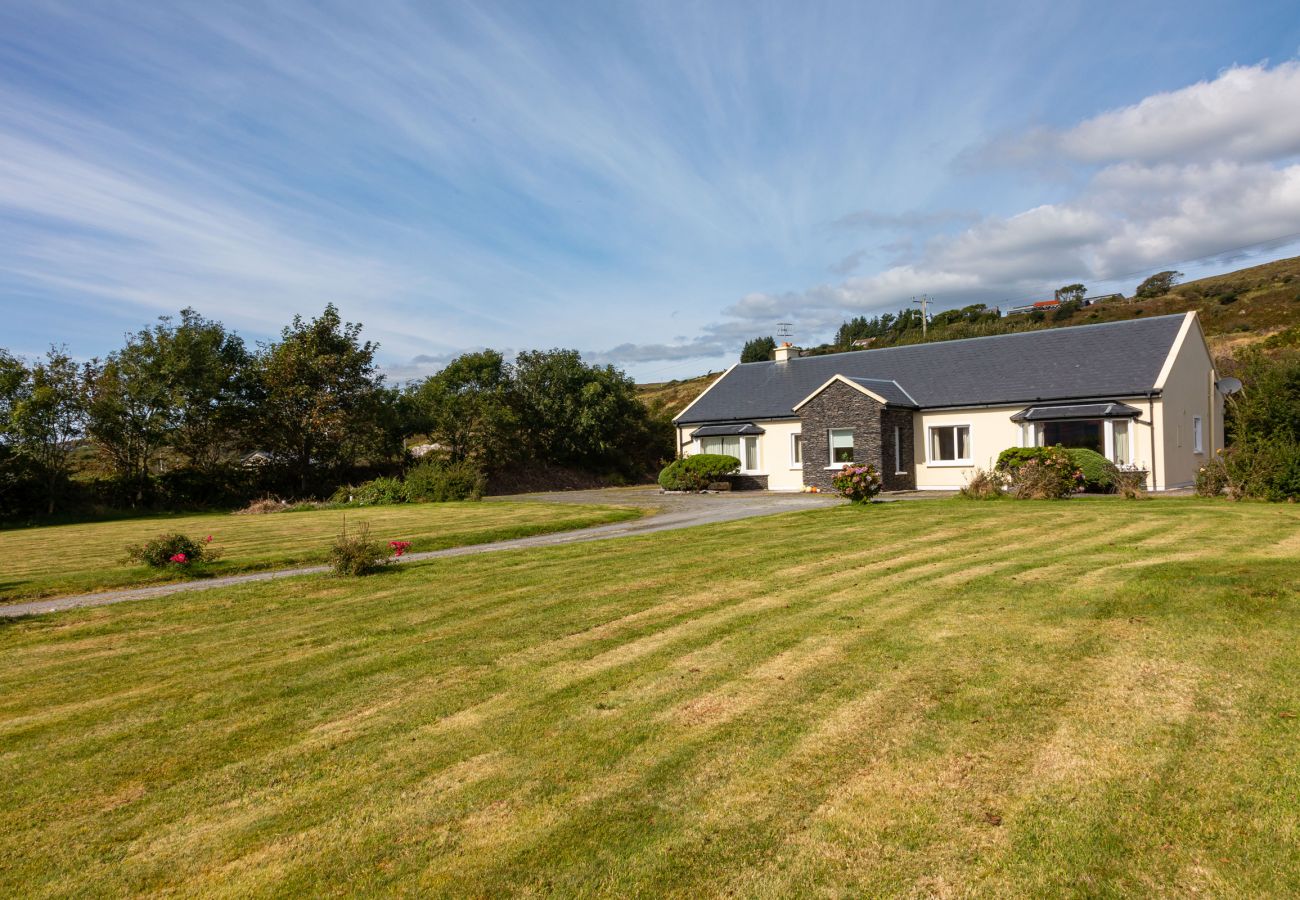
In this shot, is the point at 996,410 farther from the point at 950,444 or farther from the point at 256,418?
the point at 256,418

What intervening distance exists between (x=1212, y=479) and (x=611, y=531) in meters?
13.8

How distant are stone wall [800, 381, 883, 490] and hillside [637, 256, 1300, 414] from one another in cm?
2289

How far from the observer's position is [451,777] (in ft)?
13.4

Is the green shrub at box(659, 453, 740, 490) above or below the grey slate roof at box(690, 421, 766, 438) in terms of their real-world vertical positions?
below

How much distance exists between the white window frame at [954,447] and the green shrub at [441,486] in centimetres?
1651

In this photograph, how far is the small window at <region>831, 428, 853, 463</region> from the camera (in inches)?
1045

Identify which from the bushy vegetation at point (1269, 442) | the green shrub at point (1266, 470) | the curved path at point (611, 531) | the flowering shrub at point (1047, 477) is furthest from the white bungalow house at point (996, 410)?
the green shrub at point (1266, 470)

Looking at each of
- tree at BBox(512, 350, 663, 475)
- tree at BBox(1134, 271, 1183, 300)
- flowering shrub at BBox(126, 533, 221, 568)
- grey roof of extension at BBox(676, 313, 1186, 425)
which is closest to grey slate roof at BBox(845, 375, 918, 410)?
grey roof of extension at BBox(676, 313, 1186, 425)

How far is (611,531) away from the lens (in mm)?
15992

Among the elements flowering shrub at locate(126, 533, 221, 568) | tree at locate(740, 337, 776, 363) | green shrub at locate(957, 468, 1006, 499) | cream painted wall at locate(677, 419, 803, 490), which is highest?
tree at locate(740, 337, 776, 363)

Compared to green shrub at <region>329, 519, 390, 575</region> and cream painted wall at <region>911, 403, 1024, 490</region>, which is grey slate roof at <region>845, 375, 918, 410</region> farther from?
green shrub at <region>329, 519, 390, 575</region>

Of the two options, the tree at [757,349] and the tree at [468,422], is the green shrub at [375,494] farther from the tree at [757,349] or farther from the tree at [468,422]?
the tree at [757,349]

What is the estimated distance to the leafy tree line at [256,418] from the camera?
29.2 metres

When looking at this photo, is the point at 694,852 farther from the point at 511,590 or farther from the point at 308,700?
the point at 511,590
